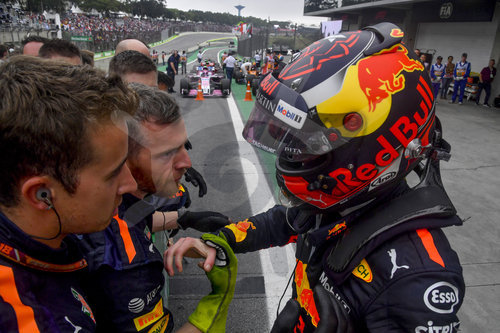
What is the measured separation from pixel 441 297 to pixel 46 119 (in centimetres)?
129

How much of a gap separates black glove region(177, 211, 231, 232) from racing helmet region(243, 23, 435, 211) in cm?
111

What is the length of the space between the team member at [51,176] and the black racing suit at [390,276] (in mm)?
844

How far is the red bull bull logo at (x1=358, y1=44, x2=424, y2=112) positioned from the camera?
4.25 ft

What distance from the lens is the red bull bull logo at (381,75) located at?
4.25ft

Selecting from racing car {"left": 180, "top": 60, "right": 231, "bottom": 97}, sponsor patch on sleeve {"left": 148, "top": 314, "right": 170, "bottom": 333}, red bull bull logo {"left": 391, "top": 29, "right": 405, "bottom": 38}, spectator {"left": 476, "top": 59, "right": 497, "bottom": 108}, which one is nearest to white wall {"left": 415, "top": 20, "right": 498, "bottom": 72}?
spectator {"left": 476, "top": 59, "right": 497, "bottom": 108}

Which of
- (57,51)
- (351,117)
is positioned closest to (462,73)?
(57,51)

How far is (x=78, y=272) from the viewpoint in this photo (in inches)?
47.3

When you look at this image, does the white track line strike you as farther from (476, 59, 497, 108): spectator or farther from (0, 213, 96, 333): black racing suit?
(476, 59, 497, 108): spectator

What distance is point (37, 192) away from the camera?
36.1 inches

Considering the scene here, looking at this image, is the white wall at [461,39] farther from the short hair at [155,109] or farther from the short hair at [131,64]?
the short hair at [155,109]

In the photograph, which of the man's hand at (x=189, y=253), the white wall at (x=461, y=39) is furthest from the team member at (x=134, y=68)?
the white wall at (x=461, y=39)

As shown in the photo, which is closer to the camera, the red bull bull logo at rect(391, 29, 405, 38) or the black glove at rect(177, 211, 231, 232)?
the red bull bull logo at rect(391, 29, 405, 38)

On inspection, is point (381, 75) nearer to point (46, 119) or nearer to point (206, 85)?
point (46, 119)

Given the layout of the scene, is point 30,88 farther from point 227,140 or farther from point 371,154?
point 227,140
